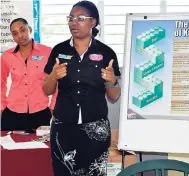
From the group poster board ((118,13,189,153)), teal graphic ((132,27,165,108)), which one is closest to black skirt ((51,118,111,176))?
poster board ((118,13,189,153))

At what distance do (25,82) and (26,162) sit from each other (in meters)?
0.86

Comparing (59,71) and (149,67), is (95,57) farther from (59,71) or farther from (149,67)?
(149,67)

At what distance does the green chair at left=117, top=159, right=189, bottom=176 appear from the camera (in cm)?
155

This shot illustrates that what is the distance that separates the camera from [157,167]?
1.57 metres

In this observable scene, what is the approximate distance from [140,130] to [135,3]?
7.65 feet

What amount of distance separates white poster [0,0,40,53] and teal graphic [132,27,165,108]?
2.16 meters

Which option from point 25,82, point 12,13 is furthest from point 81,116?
point 12,13

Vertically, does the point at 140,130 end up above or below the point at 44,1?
below

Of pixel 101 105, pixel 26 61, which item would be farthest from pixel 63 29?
pixel 101 105

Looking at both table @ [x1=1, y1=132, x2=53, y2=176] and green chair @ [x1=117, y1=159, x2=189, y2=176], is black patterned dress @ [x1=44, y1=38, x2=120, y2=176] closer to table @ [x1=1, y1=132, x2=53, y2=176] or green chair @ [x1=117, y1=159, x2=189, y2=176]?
table @ [x1=1, y1=132, x2=53, y2=176]

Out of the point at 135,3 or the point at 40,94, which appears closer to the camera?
the point at 40,94

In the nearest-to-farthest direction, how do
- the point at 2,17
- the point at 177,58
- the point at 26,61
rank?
the point at 177,58, the point at 26,61, the point at 2,17

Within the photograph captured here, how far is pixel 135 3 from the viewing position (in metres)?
3.98

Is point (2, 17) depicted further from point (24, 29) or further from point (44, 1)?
point (24, 29)
